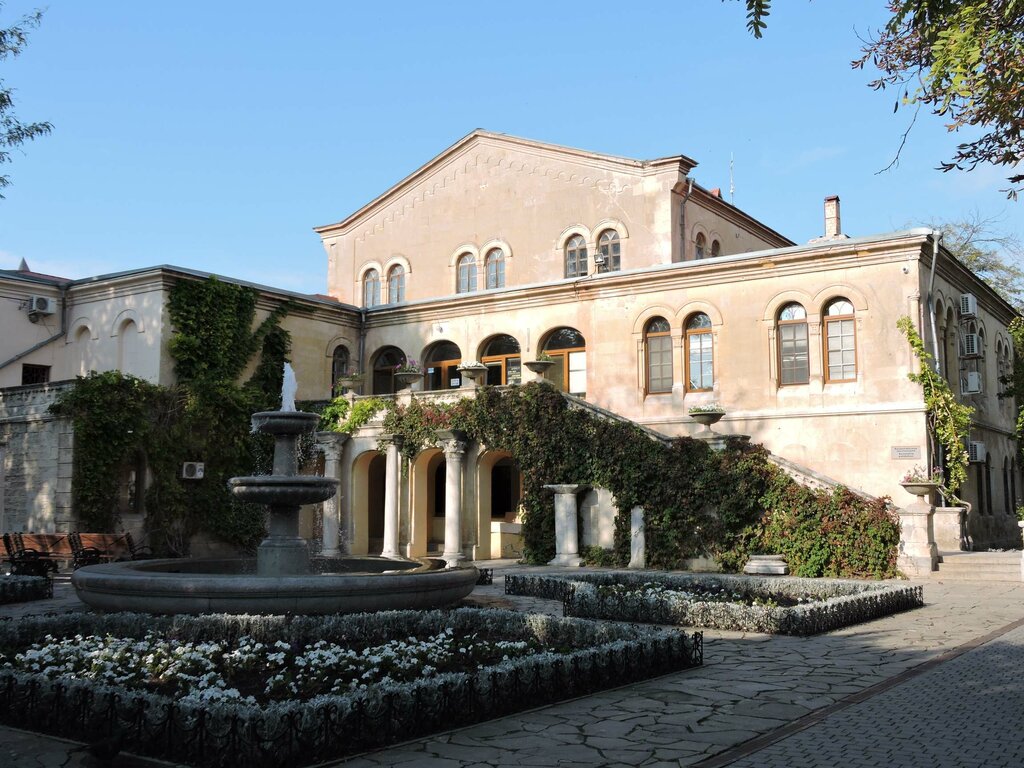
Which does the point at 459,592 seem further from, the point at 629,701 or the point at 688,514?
the point at 688,514

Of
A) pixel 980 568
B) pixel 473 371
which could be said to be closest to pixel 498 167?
pixel 473 371

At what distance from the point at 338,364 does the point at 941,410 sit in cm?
1823

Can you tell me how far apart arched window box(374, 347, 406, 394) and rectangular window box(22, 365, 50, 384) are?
993 centimetres

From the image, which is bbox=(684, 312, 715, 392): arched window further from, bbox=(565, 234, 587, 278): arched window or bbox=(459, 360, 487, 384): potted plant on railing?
bbox=(565, 234, 587, 278): arched window

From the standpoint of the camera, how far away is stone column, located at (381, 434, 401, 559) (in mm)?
25891

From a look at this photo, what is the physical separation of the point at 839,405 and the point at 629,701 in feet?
54.7

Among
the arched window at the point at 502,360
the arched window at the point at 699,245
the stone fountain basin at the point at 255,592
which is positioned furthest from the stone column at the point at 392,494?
the stone fountain basin at the point at 255,592

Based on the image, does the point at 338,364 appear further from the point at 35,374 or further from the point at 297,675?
the point at 297,675

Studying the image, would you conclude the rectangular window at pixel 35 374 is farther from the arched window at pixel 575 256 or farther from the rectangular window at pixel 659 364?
the rectangular window at pixel 659 364

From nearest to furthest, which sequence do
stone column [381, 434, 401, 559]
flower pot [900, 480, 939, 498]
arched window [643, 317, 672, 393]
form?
flower pot [900, 480, 939, 498] → stone column [381, 434, 401, 559] → arched window [643, 317, 672, 393]

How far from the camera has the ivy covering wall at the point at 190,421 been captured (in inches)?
920

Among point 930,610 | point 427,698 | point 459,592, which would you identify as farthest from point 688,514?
point 427,698

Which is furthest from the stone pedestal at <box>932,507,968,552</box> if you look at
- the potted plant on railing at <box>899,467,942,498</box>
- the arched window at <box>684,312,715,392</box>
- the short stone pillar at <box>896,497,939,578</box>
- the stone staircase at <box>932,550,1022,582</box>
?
the arched window at <box>684,312,715,392</box>

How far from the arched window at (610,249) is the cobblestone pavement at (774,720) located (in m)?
20.1
